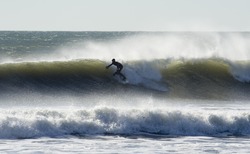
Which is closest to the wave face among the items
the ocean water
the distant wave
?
the ocean water

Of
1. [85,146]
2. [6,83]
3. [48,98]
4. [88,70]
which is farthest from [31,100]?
[85,146]

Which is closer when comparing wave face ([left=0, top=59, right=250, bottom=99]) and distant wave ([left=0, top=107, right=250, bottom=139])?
distant wave ([left=0, top=107, right=250, bottom=139])

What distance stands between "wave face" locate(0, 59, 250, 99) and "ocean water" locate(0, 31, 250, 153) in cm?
4

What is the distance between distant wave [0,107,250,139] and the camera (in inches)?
719

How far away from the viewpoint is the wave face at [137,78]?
26.5 meters

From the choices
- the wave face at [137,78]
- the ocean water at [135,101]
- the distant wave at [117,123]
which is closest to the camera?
the ocean water at [135,101]

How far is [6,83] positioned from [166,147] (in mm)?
11105

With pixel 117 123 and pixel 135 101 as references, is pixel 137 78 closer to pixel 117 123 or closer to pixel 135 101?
pixel 135 101

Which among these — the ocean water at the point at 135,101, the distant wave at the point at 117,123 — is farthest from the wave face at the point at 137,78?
the distant wave at the point at 117,123

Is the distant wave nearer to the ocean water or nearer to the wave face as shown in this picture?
the ocean water

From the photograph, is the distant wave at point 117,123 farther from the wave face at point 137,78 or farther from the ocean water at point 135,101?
the wave face at point 137,78

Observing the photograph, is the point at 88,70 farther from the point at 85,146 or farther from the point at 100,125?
the point at 85,146

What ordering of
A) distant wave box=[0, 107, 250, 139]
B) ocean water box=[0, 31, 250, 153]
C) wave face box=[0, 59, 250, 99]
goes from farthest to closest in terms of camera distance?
wave face box=[0, 59, 250, 99] → distant wave box=[0, 107, 250, 139] → ocean water box=[0, 31, 250, 153]

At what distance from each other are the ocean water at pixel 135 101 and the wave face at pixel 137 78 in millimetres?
43
